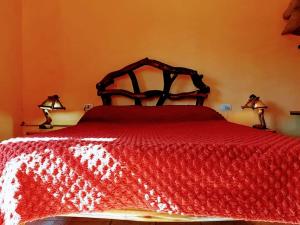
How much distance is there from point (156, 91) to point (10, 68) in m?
1.49

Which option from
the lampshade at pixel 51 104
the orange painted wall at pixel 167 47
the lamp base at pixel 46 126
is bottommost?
the lamp base at pixel 46 126

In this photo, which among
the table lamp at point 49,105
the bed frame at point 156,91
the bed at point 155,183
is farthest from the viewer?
the bed frame at point 156,91

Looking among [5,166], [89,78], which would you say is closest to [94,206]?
[5,166]

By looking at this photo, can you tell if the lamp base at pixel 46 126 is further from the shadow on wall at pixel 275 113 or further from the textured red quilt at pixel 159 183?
the shadow on wall at pixel 275 113

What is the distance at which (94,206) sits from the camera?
1018 mm

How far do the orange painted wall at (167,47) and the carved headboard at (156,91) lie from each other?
12 centimetres

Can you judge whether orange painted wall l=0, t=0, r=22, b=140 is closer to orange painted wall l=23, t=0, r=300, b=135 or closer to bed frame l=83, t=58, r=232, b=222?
orange painted wall l=23, t=0, r=300, b=135

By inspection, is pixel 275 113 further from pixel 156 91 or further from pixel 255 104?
pixel 156 91

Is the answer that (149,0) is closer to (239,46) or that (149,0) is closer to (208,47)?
(208,47)

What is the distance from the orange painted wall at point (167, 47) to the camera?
3.02m

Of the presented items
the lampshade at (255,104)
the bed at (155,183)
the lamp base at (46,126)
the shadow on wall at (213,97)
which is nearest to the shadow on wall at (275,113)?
the lampshade at (255,104)

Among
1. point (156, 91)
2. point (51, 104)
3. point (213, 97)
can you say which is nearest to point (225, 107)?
point (213, 97)

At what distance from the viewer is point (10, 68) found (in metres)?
2.87

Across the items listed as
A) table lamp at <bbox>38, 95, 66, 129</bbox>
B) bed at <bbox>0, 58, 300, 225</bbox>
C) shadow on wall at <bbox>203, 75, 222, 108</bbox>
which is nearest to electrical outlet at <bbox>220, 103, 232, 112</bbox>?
shadow on wall at <bbox>203, 75, 222, 108</bbox>
